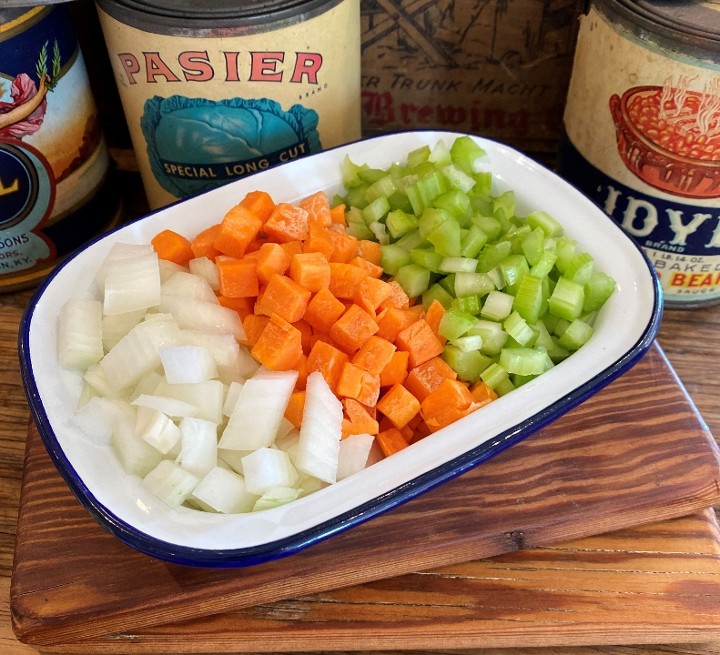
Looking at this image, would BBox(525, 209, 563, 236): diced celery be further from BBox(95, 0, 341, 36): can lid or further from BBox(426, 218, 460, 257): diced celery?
BBox(95, 0, 341, 36): can lid

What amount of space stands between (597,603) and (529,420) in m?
0.26

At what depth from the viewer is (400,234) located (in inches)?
41.6

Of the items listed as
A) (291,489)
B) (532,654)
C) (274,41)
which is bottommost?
(532,654)

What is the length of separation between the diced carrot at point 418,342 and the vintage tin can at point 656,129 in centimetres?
45

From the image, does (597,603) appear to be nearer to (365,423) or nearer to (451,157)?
(365,423)

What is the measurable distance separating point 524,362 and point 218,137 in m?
0.62

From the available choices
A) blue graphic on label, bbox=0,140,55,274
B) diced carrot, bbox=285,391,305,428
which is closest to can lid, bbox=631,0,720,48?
diced carrot, bbox=285,391,305,428

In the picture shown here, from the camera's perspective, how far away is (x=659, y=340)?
1282 mm

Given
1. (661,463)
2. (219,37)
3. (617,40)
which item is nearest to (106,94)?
(219,37)

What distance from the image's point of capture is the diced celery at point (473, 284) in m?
0.96

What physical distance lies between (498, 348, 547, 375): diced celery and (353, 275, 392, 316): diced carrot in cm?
17

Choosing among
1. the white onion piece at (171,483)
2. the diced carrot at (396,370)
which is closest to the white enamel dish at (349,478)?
the white onion piece at (171,483)

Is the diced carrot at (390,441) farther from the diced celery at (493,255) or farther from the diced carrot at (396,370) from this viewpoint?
the diced celery at (493,255)

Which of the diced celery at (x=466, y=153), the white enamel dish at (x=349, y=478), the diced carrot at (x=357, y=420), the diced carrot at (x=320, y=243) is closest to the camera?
the white enamel dish at (x=349, y=478)
